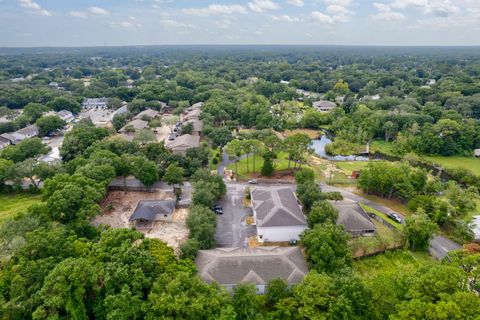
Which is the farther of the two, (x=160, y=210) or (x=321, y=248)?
(x=160, y=210)

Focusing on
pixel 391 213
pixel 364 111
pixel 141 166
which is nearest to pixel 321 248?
pixel 391 213

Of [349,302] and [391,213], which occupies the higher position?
[349,302]

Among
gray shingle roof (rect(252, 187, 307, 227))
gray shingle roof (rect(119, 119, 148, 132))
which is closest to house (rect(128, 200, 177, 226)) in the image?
gray shingle roof (rect(252, 187, 307, 227))

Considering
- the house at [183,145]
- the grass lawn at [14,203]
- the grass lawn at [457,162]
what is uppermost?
the house at [183,145]

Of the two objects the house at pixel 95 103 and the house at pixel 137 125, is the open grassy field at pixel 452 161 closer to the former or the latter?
the house at pixel 137 125

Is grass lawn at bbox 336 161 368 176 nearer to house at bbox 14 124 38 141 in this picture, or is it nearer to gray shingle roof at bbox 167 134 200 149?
gray shingle roof at bbox 167 134 200 149

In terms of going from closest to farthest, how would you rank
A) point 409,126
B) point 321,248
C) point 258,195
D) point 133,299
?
point 133,299, point 321,248, point 258,195, point 409,126

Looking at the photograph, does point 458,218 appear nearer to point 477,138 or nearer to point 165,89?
point 477,138

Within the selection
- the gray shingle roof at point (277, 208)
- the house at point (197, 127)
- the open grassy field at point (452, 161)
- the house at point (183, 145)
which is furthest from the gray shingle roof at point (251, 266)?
the open grassy field at point (452, 161)

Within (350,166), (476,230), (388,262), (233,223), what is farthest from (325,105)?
(388,262)
